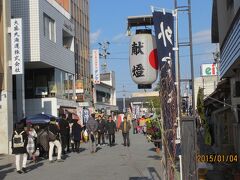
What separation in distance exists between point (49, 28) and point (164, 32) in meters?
27.1

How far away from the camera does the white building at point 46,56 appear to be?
32.3 meters

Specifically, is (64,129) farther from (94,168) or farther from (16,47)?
(16,47)

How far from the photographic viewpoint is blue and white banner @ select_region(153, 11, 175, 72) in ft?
31.1

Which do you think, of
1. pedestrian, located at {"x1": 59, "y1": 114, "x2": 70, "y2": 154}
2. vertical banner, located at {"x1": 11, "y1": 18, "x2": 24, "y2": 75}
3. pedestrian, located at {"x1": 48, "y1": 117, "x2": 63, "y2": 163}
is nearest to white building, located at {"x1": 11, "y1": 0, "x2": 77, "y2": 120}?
vertical banner, located at {"x1": 11, "y1": 18, "x2": 24, "y2": 75}

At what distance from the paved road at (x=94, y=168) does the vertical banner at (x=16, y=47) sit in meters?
6.31

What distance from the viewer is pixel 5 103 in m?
25.1

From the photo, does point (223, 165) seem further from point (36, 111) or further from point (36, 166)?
point (36, 111)

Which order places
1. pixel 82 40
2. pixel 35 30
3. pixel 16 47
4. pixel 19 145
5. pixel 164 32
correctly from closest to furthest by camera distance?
pixel 164 32 < pixel 19 145 < pixel 16 47 < pixel 35 30 < pixel 82 40

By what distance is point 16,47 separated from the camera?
2636 cm

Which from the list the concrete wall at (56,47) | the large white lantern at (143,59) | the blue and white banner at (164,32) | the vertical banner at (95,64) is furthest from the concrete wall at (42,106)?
the blue and white banner at (164,32)

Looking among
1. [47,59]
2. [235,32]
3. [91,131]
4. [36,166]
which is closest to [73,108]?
[47,59]

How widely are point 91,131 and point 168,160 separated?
15005 mm

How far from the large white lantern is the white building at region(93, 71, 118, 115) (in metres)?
49.3
